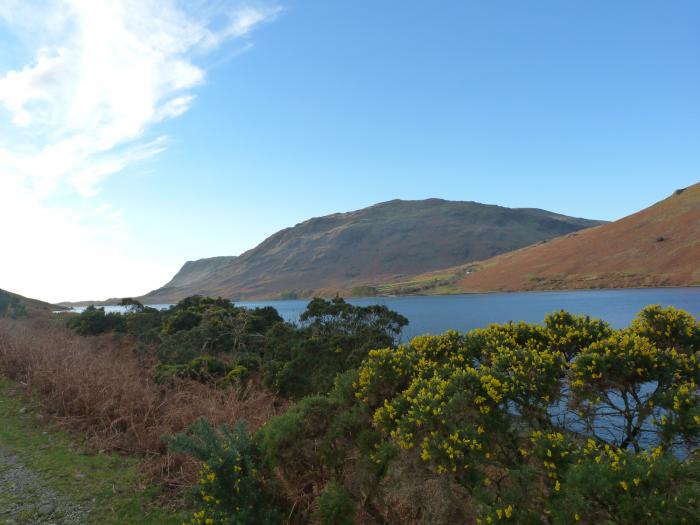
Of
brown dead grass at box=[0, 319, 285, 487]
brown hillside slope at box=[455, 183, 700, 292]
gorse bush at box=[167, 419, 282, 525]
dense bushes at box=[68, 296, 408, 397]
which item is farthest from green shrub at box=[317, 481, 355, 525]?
brown hillside slope at box=[455, 183, 700, 292]

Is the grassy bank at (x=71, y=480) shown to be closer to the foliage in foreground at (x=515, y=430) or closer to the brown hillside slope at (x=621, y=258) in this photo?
the foliage in foreground at (x=515, y=430)

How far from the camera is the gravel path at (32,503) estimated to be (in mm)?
6485

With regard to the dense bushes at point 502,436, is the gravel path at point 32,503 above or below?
below

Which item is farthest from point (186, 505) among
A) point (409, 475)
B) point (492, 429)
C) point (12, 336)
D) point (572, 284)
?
point (572, 284)

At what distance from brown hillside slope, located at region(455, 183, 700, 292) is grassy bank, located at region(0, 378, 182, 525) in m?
96.0

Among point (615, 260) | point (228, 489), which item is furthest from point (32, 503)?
point (615, 260)

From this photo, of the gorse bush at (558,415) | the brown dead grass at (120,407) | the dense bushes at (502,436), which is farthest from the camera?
the brown dead grass at (120,407)

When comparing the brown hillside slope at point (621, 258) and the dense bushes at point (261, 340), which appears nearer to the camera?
the dense bushes at point (261, 340)

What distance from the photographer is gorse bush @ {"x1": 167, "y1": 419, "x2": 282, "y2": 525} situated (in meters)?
5.95

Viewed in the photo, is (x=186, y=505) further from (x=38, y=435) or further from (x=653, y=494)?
(x=653, y=494)

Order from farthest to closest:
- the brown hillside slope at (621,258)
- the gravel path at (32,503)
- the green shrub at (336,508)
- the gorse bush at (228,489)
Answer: the brown hillside slope at (621,258), the gravel path at (32,503), the gorse bush at (228,489), the green shrub at (336,508)

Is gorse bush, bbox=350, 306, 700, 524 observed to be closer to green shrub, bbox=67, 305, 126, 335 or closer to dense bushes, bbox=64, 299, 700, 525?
dense bushes, bbox=64, 299, 700, 525

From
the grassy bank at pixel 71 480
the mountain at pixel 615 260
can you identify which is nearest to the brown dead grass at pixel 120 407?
→ the grassy bank at pixel 71 480

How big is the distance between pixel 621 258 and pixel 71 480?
115853 millimetres
